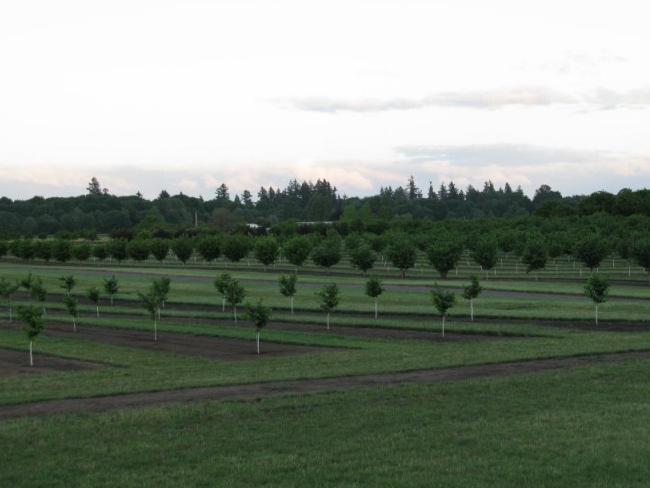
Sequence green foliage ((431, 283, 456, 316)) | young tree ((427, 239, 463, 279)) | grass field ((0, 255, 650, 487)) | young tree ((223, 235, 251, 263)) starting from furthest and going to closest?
young tree ((223, 235, 251, 263))
young tree ((427, 239, 463, 279))
green foliage ((431, 283, 456, 316))
grass field ((0, 255, 650, 487))

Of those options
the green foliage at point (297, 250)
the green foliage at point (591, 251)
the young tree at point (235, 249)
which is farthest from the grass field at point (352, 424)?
the young tree at point (235, 249)

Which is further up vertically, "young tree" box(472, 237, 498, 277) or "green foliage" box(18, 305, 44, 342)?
"young tree" box(472, 237, 498, 277)

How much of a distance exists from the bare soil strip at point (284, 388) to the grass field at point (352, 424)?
0.84m

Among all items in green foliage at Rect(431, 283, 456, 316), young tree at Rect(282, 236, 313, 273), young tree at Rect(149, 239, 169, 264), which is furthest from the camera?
young tree at Rect(149, 239, 169, 264)

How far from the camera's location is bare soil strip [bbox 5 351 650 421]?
81.0 feet

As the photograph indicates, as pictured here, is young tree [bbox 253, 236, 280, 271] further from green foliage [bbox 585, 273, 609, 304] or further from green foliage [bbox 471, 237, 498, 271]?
green foliage [bbox 585, 273, 609, 304]

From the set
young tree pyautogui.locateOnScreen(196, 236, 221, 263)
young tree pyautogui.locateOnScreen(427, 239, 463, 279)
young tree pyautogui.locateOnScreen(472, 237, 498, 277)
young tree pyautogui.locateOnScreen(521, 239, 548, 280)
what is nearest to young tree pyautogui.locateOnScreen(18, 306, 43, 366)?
young tree pyautogui.locateOnScreen(427, 239, 463, 279)

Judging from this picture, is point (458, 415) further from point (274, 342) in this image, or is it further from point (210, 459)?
point (274, 342)

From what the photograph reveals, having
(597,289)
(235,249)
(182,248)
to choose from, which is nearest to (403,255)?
(235,249)

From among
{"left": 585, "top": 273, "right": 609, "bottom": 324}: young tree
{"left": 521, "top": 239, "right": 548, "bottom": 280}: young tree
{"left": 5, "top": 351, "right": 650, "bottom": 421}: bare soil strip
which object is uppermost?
{"left": 521, "top": 239, "right": 548, "bottom": 280}: young tree

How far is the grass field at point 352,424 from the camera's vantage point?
54.9 feet

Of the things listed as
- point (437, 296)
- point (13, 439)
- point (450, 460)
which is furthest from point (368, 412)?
point (437, 296)

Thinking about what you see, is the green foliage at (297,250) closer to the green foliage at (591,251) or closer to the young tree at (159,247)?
the young tree at (159,247)

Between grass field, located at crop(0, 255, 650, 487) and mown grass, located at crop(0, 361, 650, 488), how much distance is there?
5 centimetres
